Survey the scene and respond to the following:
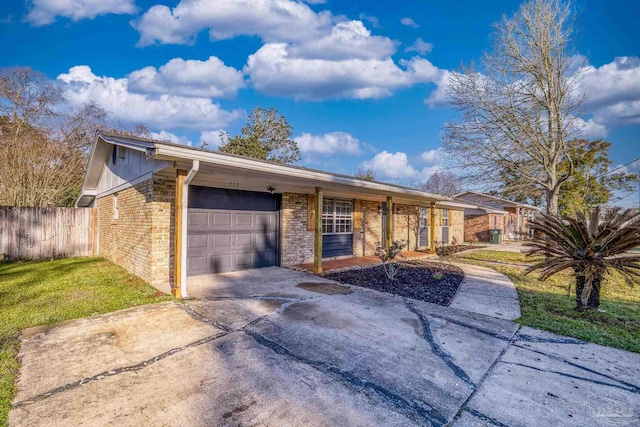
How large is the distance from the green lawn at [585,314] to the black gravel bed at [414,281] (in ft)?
4.31

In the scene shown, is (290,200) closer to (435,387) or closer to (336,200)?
(336,200)

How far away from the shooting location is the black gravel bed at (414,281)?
6.09 meters

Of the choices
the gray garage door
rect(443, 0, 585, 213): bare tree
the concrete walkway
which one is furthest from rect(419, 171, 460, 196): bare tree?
the gray garage door

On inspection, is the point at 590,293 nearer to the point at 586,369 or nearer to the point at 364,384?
the point at 586,369

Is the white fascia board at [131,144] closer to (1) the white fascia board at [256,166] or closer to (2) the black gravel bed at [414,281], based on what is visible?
(1) the white fascia board at [256,166]

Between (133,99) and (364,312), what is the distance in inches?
914

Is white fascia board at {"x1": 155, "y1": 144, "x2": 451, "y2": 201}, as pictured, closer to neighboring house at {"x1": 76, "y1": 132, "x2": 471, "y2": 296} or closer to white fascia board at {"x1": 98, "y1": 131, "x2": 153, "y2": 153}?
neighboring house at {"x1": 76, "y1": 132, "x2": 471, "y2": 296}

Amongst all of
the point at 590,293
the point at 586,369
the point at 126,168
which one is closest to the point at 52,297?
the point at 126,168

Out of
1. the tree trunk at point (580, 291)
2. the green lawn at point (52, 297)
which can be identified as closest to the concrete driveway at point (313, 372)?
the green lawn at point (52, 297)

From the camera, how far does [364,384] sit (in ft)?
8.98

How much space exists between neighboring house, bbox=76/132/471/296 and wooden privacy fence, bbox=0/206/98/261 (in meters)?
0.61

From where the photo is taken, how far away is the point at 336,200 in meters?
10.6

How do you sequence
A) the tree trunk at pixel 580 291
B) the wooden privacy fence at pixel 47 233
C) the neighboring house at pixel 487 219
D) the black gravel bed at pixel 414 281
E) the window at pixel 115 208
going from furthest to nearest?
the neighboring house at pixel 487 219 → the wooden privacy fence at pixel 47 233 → the window at pixel 115 208 → the black gravel bed at pixel 414 281 → the tree trunk at pixel 580 291

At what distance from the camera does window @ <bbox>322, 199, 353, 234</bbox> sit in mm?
10291
